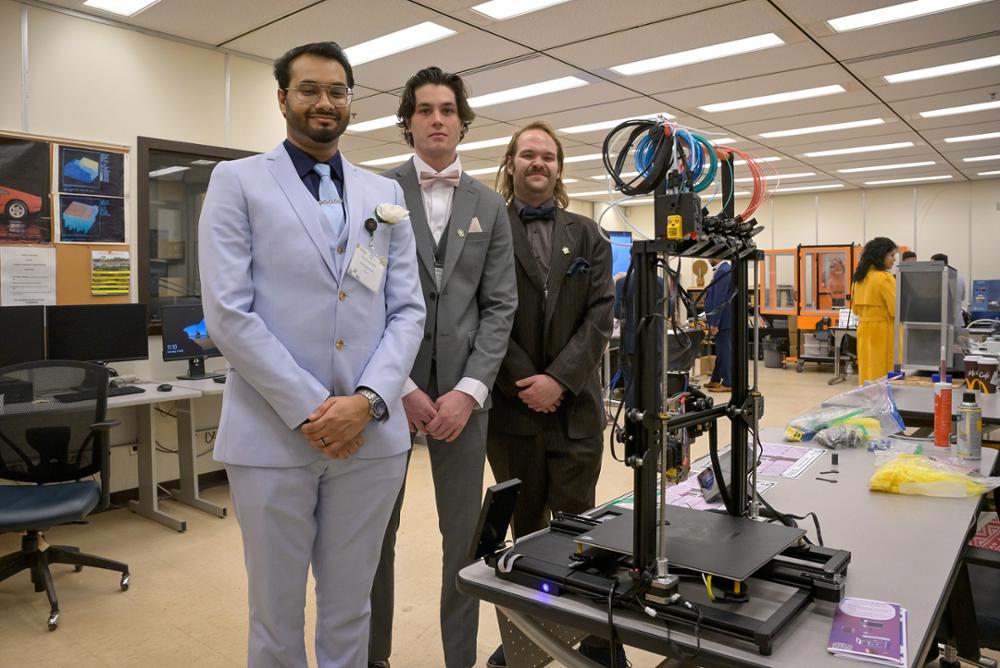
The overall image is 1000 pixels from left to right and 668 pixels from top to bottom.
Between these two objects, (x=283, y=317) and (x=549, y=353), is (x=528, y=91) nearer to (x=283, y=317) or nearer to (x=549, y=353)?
(x=549, y=353)

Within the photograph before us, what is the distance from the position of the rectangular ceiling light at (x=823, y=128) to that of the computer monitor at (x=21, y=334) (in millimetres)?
6957

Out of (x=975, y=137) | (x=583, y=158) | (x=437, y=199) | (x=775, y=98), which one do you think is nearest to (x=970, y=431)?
(x=437, y=199)

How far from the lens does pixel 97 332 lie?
144 inches

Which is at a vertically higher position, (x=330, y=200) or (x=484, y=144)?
(x=484, y=144)

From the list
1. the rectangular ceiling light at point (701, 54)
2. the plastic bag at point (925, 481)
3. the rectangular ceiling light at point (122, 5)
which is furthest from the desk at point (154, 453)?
the rectangular ceiling light at point (701, 54)

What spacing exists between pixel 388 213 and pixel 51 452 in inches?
87.0

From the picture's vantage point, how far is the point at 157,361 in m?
4.24

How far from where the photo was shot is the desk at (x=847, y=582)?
96 cm

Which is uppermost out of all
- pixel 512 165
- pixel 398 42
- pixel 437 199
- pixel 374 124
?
pixel 374 124

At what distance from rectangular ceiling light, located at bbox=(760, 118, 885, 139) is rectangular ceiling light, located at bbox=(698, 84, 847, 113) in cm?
124

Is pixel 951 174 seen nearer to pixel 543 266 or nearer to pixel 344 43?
pixel 344 43

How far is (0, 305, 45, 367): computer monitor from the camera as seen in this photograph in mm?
3352

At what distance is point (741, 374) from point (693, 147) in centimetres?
46

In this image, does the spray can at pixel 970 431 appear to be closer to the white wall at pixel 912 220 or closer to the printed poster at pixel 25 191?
the printed poster at pixel 25 191
